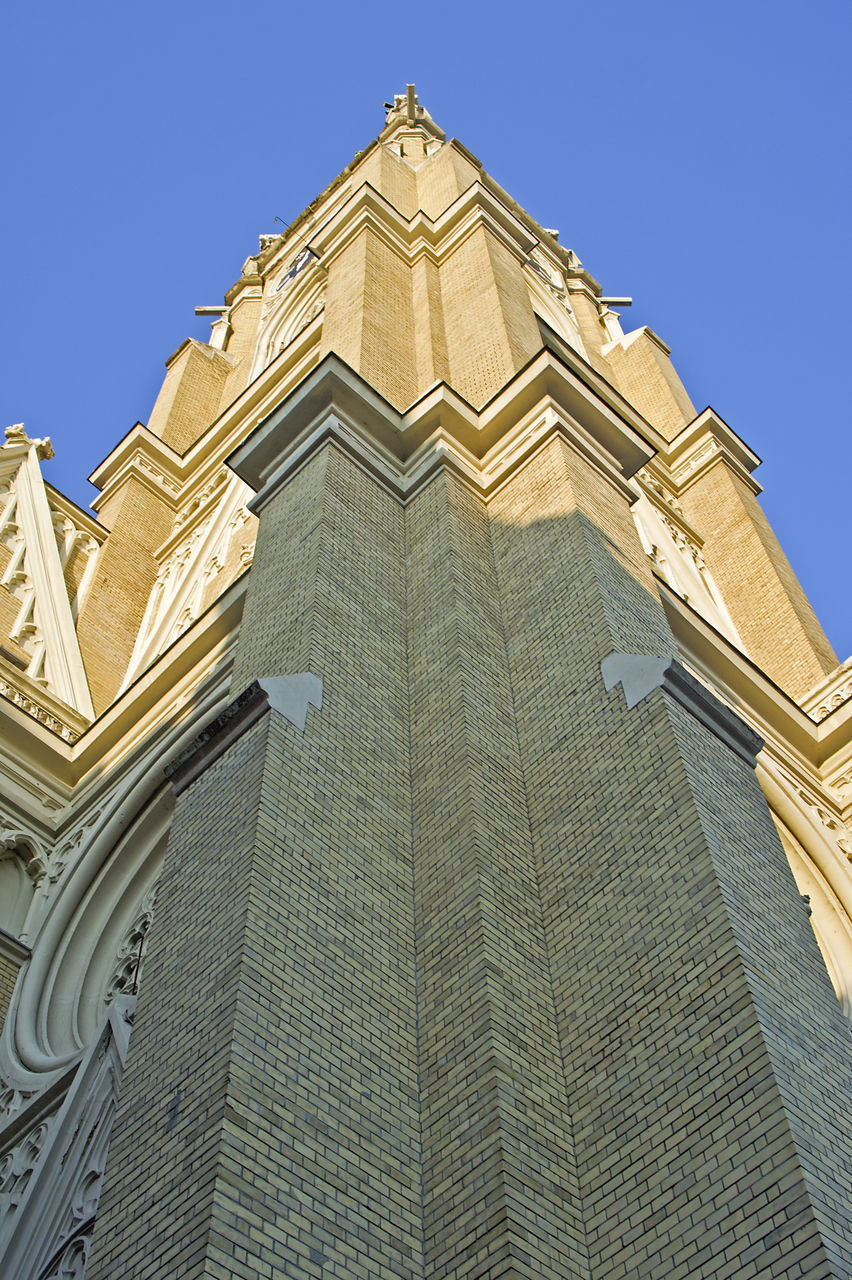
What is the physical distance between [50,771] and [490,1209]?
8.73 meters

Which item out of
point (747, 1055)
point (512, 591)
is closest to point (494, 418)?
point (512, 591)

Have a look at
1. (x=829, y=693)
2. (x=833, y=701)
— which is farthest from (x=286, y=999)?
(x=829, y=693)

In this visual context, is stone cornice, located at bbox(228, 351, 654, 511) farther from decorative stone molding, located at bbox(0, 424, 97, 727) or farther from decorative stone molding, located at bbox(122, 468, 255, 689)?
decorative stone molding, located at bbox(0, 424, 97, 727)

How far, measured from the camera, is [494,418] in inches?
488

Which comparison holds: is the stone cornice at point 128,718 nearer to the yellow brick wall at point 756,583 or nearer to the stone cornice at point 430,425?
the stone cornice at point 430,425

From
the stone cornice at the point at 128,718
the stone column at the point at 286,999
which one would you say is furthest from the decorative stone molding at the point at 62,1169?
the stone cornice at the point at 128,718

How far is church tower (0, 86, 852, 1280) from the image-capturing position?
5762 millimetres

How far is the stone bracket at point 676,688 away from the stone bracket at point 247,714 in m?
1.89

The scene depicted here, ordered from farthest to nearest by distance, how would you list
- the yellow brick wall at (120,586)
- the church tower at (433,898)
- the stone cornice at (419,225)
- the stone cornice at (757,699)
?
the stone cornice at (419,225), the yellow brick wall at (120,586), the stone cornice at (757,699), the church tower at (433,898)

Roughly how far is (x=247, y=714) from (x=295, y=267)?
22717 mm

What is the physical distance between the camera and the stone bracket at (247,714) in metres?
8.20

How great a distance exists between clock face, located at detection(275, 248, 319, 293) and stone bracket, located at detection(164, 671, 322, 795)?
1986cm

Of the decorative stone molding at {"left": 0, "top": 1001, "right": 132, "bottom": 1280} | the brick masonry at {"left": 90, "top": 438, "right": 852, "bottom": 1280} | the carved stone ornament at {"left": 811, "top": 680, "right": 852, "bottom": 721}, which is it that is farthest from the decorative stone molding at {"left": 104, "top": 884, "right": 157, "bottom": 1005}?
the carved stone ornament at {"left": 811, "top": 680, "right": 852, "bottom": 721}

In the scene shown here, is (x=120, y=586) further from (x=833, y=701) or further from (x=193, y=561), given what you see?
(x=833, y=701)
